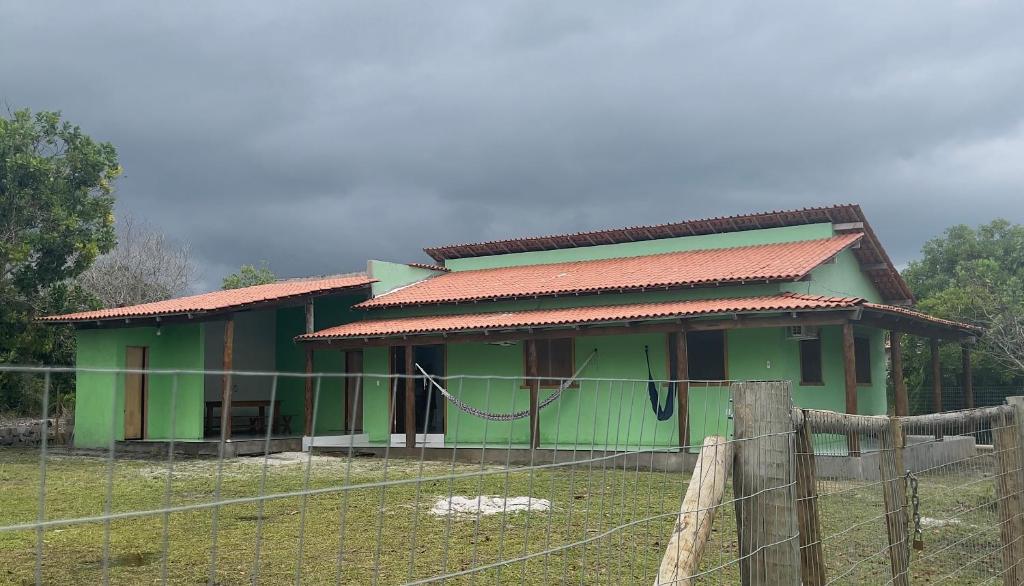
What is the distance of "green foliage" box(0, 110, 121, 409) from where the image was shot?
17.7 meters

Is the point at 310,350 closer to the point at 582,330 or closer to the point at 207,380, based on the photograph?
the point at 207,380

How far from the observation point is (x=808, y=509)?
3.17 meters

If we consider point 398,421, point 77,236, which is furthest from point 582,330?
point 77,236

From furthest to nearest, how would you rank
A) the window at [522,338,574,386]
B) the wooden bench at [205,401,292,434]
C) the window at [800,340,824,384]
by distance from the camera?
1. the wooden bench at [205,401,292,434]
2. the window at [522,338,574,386]
3. the window at [800,340,824,384]

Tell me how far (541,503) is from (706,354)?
20.5 ft

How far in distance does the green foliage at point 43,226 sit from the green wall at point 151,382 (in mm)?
1842

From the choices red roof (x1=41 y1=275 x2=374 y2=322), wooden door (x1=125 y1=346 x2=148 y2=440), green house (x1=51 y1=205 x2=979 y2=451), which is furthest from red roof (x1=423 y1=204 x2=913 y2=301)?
wooden door (x1=125 y1=346 x2=148 y2=440)

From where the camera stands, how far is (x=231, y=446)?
1506cm

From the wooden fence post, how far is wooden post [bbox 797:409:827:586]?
0.10m

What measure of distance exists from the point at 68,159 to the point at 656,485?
14180 mm

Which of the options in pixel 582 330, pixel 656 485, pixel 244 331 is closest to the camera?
pixel 656 485

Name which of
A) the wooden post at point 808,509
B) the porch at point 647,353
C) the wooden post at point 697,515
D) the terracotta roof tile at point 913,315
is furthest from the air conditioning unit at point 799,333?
the wooden post at point 697,515

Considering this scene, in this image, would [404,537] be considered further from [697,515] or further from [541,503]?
[697,515]

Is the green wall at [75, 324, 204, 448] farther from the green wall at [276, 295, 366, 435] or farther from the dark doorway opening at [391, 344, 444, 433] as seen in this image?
the dark doorway opening at [391, 344, 444, 433]
